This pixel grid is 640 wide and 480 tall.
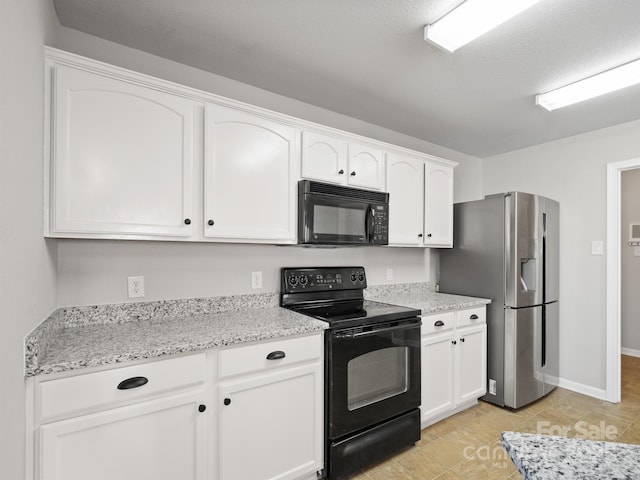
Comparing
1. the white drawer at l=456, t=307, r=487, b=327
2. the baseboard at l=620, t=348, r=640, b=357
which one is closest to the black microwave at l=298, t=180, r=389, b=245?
the white drawer at l=456, t=307, r=487, b=327

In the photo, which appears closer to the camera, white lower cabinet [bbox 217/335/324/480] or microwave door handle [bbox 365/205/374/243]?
white lower cabinet [bbox 217/335/324/480]

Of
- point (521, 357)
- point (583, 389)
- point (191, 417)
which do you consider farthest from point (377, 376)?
point (583, 389)

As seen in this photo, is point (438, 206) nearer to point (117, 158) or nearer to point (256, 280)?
point (256, 280)

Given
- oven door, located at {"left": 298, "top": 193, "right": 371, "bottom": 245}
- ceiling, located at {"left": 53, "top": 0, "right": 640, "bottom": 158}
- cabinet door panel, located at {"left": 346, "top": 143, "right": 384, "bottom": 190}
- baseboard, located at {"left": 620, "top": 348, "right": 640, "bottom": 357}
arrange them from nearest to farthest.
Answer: ceiling, located at {"left": 53, "top": 0, "right": 640, "bottom": 158} → oven door, located at {"left": 298, "top": 193, "right": 371, "bottom": 245} → cabinet door panel, located at {"left": 346, "top": 143, "right": 384, "bottom": 190} → baseboard, located at {"left": 620, "top": 348, "right": 640, "bottom": 357}

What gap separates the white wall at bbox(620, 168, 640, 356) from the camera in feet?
13.6

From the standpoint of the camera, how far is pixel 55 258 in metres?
1.64

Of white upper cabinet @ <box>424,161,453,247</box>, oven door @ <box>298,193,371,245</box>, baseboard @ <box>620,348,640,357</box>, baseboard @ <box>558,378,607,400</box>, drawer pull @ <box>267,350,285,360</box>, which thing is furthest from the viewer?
baseboard @ <box>620,348,640,357</box>

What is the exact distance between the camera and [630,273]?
13.8 ft

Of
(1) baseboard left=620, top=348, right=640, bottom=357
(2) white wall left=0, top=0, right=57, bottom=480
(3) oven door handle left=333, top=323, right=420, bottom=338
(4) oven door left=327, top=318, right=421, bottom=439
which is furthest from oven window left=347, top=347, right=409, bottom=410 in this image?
(1) baseboard left=620, top=348, right=640, bottom=357

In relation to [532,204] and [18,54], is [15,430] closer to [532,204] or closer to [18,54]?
[18,54]

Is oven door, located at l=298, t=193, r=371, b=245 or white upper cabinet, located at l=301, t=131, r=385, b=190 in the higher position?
white upper cabinet, located at l=301, t=131, r=385, b=190

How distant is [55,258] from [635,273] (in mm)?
5797

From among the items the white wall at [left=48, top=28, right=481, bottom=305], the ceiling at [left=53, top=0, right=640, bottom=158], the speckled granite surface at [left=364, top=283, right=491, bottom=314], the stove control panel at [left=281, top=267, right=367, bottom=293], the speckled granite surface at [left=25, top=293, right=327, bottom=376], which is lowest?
the speckled granite surface at [left=364, top=283, right=491, bottom=314]

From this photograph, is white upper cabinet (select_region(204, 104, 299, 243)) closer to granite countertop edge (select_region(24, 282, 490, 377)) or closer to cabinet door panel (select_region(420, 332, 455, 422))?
granite countertop edge (select_region(24, 282, 490, 377))
